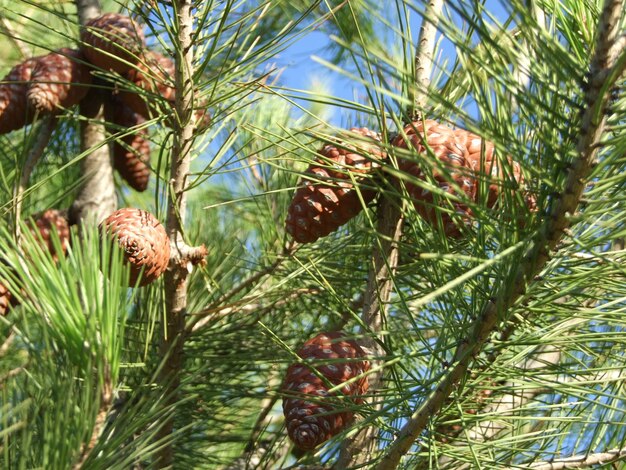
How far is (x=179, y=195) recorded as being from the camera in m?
1.02

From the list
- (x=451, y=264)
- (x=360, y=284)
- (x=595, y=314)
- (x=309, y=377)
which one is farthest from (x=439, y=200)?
(x=360, y=284)

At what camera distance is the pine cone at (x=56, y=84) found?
1.21 metres

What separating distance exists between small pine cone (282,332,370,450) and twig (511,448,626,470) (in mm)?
232

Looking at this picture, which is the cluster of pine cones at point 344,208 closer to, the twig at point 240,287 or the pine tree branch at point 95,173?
the twig at point 240,287

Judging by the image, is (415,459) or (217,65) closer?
(415,459)

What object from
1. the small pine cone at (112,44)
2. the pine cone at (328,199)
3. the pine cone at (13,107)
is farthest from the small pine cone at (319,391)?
the pine cone at (13,107)

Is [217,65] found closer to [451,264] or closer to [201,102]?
[201,102]

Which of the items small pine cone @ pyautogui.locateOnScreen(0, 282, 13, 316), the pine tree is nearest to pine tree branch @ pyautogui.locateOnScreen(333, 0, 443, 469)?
the pine tree

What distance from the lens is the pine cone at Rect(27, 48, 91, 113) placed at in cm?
121

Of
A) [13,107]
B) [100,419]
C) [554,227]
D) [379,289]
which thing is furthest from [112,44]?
[554,227]

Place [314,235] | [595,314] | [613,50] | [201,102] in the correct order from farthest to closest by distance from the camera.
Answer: [201,102]
[314,235]
[595,314]
[613,50]

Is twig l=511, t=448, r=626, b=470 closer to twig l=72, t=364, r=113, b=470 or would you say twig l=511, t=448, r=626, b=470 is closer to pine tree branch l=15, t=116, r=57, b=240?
twig l=72, t=364, r=113, b=470

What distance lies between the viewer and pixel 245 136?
1818mm

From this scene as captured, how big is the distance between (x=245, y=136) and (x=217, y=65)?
0.60 feet
